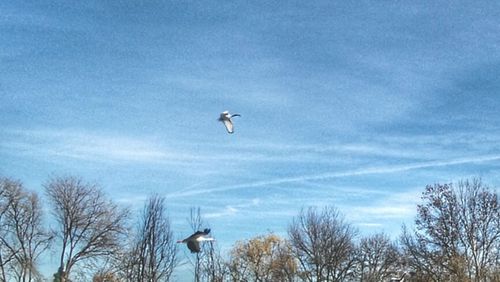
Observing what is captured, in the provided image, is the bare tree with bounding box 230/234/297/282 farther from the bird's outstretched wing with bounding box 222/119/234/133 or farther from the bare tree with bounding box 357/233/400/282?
the bird's outstretched wing with bounding box 222/119/234/133

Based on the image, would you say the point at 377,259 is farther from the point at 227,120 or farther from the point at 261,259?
the point at 227,120

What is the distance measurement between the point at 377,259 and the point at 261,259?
11.8 metres

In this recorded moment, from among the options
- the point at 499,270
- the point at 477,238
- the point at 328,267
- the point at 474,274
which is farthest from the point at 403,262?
the point at 499,270

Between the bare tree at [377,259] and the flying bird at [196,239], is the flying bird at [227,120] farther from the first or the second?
the bare tree at [377,259]

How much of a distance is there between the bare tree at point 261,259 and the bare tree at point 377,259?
738 cm

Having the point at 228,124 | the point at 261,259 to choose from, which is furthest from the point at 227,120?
the point at 261,259

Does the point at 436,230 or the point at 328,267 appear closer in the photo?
the point at 436,230

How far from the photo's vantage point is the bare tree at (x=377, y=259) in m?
57.2

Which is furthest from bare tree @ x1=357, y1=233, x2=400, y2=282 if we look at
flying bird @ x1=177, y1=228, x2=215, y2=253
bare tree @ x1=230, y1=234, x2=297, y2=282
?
flying bird @ x1=177, y1=228, x2=215, y2=253

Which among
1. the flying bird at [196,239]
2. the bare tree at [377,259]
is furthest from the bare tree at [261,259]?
the flying bird at [196,239]

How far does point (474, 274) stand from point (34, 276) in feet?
102

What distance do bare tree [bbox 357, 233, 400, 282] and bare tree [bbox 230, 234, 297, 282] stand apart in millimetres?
7375

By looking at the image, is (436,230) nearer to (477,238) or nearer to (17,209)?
(477,238)

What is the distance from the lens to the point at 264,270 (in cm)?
5956
